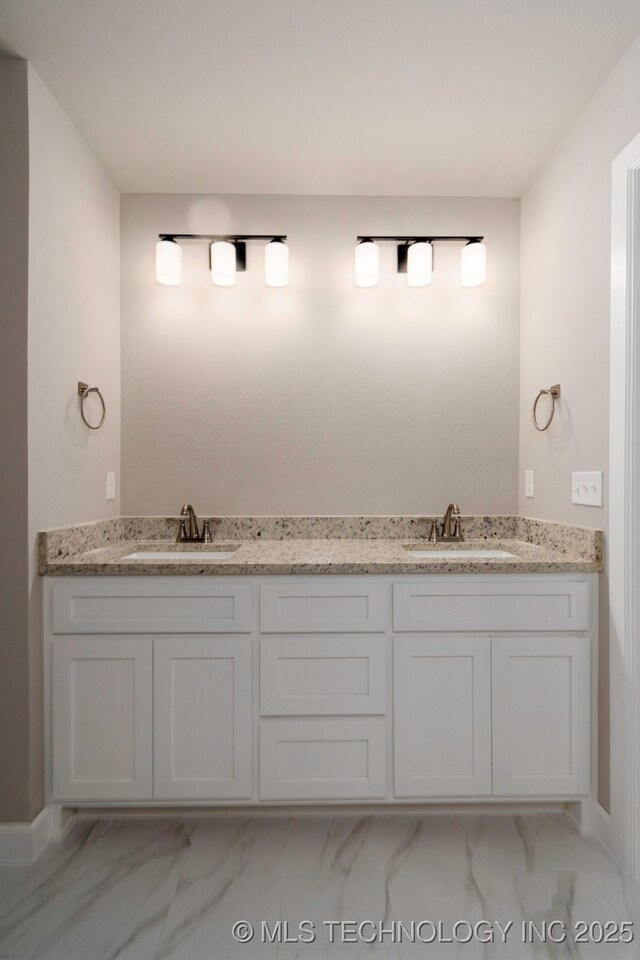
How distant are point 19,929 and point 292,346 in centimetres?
216

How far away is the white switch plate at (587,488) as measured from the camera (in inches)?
78.8

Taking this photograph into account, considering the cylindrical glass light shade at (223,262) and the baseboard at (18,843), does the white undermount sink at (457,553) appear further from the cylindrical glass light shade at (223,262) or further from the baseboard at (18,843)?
the baseboard at (18,843)

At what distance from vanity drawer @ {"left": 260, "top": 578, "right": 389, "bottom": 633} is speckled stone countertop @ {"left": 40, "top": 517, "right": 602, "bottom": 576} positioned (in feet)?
0.18

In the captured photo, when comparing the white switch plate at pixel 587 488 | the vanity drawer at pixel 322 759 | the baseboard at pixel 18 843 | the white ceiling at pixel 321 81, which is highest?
the white ceiling at pixel 321 81

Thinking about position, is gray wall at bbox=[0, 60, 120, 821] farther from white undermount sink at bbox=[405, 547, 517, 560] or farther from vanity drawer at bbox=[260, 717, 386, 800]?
white undermount sink at bbox=[405, 547, 517, 560]

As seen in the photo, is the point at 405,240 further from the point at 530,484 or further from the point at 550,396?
the point at 530,484

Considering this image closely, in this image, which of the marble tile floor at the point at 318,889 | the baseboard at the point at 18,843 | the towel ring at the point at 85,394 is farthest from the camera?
the towel ring at the point at 85,394

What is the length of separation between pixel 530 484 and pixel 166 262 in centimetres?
179

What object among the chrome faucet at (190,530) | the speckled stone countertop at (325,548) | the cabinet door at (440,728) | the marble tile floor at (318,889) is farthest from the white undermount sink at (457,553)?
the marble tile floor at (318,889)

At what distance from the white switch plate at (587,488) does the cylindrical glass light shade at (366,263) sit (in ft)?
3.75

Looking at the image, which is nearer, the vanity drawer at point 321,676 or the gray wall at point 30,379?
the gray wall at point 30,379

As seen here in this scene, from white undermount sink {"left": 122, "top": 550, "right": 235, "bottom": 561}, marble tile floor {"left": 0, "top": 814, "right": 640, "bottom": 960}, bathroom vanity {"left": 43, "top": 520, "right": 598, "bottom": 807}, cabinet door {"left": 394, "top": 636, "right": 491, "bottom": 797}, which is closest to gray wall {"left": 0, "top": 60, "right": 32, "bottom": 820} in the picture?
bathroom vanity {"left": 43, "top": 520, "right": 598, "bottom": 807}

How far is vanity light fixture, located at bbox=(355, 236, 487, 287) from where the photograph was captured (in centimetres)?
255

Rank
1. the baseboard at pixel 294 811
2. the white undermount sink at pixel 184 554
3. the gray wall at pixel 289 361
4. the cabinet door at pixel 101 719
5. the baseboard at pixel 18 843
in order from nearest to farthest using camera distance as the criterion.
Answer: the baseboard at pixel 18 843 → the cabinet door at pixel 101 719 → the baseboard at pixel 294 811 → the white undermount sink at pixel 184 554 → the gray wall at pixel 289 361
